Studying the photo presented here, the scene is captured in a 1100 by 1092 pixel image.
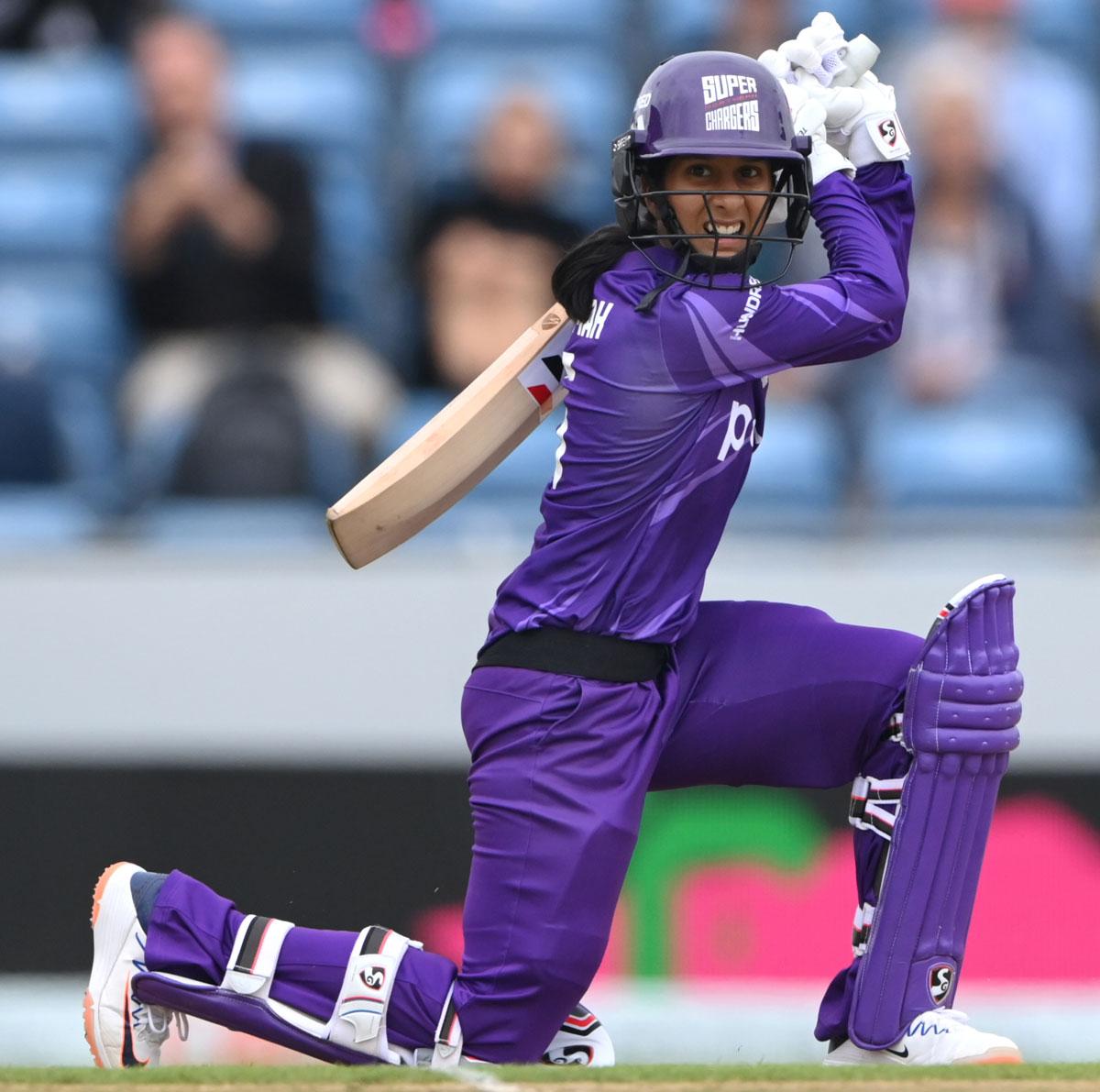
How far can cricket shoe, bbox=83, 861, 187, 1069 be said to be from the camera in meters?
3.46

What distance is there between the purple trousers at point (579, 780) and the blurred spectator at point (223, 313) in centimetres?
199

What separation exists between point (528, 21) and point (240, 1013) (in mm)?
3925

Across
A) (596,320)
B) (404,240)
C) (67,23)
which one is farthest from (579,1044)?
(67,23)

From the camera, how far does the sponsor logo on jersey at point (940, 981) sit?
10.8 feet

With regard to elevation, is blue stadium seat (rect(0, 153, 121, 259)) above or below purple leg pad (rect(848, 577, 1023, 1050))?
above

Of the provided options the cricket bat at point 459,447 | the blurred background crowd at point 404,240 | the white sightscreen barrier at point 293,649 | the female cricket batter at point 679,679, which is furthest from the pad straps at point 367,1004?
the blurred background crowd at point 404,240

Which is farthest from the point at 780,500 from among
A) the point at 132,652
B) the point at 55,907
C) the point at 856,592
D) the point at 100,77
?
the point at 100,77

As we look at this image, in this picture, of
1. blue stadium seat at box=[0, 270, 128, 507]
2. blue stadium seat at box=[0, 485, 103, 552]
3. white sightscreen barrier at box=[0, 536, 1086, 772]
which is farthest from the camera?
blue stadium seat at box=[0, 270, 128, 507]

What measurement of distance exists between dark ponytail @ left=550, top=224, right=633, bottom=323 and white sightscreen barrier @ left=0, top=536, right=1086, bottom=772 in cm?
164

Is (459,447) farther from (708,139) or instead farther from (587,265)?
(708,139)

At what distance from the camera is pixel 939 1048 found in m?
3.23

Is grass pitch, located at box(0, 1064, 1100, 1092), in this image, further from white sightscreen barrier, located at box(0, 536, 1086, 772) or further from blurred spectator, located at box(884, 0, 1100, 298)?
blurred spectator, located at box(884, 0, 1100, 298)

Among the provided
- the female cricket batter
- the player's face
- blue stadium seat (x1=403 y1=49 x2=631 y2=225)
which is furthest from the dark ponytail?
blue stadium seat (x1=403 y1=49 x2=631 y2=225)

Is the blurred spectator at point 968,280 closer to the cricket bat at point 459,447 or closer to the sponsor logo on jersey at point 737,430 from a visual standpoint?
the cricket bat at point 459,447
